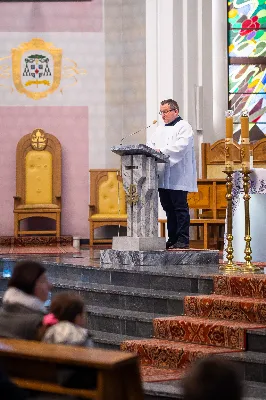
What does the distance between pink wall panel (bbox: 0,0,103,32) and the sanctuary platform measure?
5.44 metres

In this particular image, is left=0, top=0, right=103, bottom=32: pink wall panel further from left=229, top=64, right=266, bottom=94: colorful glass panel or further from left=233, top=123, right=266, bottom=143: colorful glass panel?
left=233, top=123, right=266, bottom=143: colorful glass panel

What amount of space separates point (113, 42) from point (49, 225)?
272cm

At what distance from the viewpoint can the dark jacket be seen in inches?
158

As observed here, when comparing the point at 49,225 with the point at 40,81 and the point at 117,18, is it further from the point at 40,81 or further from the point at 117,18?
the point at 117,18

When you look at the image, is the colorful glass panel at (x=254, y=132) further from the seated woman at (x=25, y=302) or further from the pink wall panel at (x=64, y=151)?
the seated woman at (x=25, y=302)

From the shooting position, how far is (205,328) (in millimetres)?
5758

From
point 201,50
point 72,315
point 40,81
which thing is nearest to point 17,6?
point 40,81

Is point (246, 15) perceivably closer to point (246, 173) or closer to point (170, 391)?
point (246, 173)

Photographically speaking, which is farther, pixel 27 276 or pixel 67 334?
pixel 27 276

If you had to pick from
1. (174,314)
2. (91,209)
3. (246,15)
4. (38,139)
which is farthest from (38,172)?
(174,314)

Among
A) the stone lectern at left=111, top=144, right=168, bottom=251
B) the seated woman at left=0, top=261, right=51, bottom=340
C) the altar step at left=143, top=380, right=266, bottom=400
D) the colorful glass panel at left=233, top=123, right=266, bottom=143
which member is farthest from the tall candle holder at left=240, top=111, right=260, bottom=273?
the colorful glass panel at left=233, top=123, right=266, bottom=143

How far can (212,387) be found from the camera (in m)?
2.28

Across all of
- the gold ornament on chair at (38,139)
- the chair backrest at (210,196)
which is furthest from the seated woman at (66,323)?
the gold ornament on chair at (38,139)

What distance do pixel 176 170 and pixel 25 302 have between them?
4.48 m
